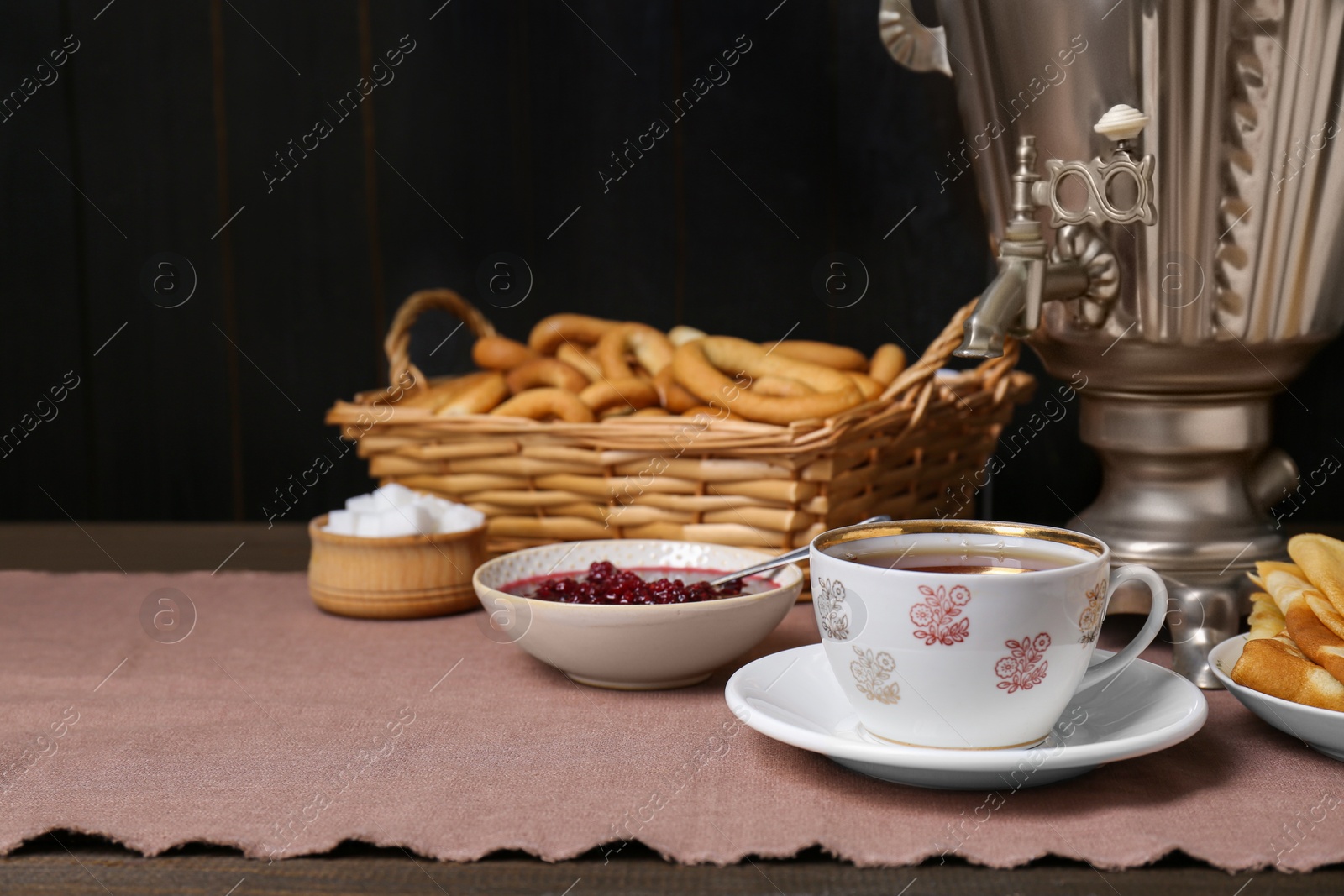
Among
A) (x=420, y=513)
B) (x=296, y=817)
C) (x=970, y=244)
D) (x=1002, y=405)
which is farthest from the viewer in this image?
(x=970, y=244)

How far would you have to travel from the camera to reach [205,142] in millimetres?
1559

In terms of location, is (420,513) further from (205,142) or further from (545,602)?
(205,142)

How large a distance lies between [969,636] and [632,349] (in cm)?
68

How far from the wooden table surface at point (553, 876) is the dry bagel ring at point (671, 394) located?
22.1 inches

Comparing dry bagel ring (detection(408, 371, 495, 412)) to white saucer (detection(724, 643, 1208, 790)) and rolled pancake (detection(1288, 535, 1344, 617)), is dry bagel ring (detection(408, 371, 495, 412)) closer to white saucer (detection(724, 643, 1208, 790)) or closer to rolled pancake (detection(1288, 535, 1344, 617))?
white saucer (detection(724, 643, 1208, 790))

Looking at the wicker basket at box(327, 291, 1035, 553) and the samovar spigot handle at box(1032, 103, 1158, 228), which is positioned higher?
the samovar spigot handle at box(1032, 103, 1158, 228)

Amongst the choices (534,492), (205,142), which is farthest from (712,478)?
(205,142)

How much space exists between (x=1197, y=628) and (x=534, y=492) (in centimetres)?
54

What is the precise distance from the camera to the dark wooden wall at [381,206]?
1.46 m

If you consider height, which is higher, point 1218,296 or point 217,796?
point 1218,296

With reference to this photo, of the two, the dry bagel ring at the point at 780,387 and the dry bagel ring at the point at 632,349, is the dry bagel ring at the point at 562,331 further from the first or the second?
the dry bagel ring at the point at 780,387

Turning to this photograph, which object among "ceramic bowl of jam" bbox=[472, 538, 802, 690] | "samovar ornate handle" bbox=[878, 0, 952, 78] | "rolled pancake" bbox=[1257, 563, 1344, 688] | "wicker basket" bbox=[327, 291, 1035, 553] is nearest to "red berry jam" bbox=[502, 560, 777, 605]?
"ceramic bowl of jam" bbox=[472, 538, 802, 690]

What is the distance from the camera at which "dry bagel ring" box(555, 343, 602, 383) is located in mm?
1150

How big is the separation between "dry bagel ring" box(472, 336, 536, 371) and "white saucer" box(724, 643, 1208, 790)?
535mm
